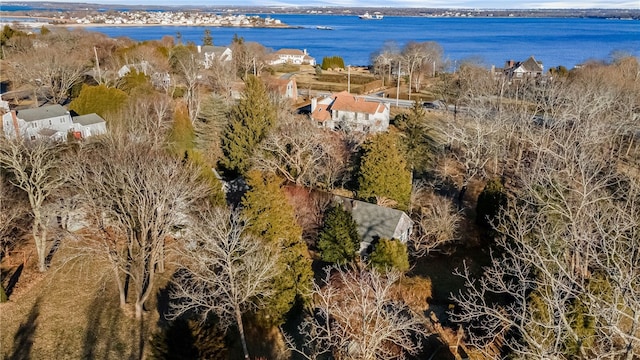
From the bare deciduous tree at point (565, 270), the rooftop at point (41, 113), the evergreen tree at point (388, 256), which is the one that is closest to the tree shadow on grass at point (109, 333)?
the evergreen tree at point (388, 256)

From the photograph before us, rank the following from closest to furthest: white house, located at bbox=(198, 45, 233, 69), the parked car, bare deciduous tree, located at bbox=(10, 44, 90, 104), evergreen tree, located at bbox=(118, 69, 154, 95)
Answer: evergreen tree, located at bbox=(118, 69, 154, 95) → bare deciduous tree, located at bbox=(10, 44, 90, 104) → the parked car → white house, located at bbox=(198, 45, 233, 69)

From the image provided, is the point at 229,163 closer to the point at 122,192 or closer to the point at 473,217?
Answer: the point at 122,192

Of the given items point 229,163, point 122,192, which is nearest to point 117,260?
point 122,192

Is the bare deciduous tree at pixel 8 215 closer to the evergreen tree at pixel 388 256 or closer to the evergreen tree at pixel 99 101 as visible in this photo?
the evergreen tree at pixel 99 101

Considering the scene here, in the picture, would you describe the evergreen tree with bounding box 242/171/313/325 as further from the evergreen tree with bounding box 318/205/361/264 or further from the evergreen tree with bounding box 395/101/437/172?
the evergreen tree with bounding box 395/101/437/172

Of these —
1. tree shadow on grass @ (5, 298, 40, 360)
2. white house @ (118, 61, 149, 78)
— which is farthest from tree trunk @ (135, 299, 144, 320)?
white house @ (118, 61, 149, 78)

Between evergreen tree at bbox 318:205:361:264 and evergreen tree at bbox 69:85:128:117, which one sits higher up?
evergreen tree at bbox 69:85:128:117
